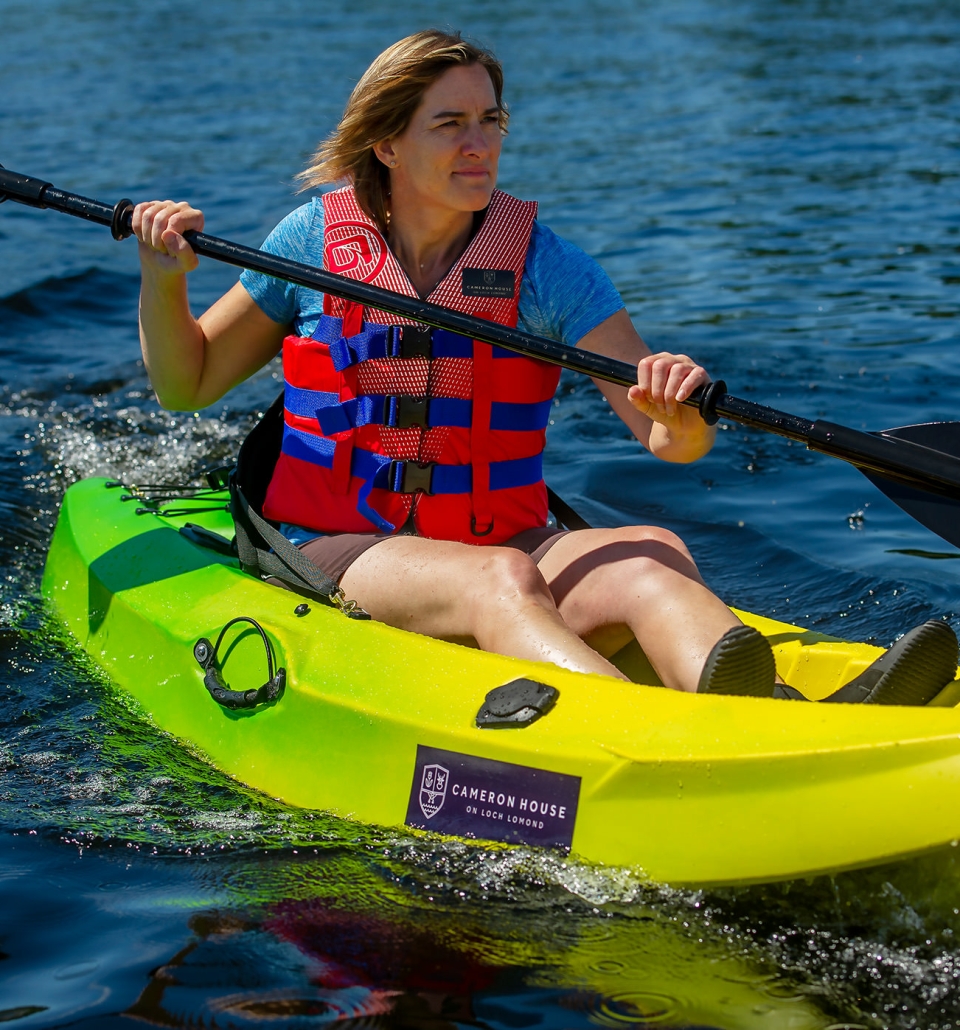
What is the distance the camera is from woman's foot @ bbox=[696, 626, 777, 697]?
221 centimetres

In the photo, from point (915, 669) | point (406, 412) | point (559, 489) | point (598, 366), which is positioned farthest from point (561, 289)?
point (559, 489)

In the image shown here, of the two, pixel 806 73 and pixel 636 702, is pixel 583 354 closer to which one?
pixel 636 702

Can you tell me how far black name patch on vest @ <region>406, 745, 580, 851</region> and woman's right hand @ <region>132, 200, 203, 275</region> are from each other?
45.4 inches

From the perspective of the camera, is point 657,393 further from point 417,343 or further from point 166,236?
point 166,236

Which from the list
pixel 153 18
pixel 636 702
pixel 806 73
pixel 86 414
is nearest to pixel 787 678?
pixel 636 702

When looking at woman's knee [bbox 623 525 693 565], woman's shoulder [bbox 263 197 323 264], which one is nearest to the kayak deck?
woman's knee [bbox 623 525 693 565]

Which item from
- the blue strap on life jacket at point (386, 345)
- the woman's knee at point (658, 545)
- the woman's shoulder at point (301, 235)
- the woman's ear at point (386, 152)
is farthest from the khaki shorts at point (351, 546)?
the woman's ear at point (386, 152)

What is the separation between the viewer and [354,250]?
2.92 m

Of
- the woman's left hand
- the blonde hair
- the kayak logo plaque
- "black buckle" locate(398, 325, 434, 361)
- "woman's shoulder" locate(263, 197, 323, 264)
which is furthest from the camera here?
"woman's shoulder" locate(263, 197, 323, 264)

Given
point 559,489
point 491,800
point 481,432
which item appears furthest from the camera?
point 559,489

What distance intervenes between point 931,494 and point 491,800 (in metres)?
1.04

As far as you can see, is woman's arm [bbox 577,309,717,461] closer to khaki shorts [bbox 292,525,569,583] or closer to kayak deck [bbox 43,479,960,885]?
khaki shorts [bbox 292,525,569,583]

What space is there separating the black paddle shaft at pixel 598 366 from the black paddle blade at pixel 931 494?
0.17 ft

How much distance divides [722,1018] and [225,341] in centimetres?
176
